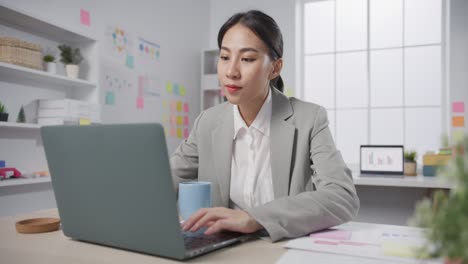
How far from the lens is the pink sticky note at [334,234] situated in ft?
2.68

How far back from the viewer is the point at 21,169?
217cm

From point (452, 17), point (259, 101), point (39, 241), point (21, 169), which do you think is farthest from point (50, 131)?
point (452, 17)

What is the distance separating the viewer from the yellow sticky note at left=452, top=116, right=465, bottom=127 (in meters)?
3.38

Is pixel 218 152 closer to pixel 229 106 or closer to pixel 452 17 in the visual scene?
pixel 229 106

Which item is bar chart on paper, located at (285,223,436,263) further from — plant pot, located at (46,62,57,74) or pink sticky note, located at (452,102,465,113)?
Result: pink sticky note, located at (452,102,465,113)

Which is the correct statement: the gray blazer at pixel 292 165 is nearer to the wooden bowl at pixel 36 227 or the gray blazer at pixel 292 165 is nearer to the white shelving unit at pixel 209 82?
the wooden bowl at pixel 36 227

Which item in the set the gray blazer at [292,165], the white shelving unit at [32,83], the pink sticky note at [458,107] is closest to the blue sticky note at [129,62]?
the white shelving unit at [32,83]

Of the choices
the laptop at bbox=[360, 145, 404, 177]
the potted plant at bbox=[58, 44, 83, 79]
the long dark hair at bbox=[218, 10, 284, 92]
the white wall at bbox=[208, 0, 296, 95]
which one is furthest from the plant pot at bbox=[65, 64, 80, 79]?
the white wall at bbox=[208, 0, 296, 95]

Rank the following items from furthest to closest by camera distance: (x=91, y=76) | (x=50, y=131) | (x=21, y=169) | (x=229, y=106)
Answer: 1. (x=91, y=76)
2. (x=21, y=169)
3. (x=229, y=106)
4. (x=50, y=131)

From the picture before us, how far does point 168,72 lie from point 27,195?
186 centimetres

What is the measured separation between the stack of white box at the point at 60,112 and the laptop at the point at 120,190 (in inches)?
58.7

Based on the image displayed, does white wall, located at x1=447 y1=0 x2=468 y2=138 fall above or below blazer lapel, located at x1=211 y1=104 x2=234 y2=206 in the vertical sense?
above

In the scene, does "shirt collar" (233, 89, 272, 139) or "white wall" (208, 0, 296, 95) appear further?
"white wall" (208, 0, 296, 95)

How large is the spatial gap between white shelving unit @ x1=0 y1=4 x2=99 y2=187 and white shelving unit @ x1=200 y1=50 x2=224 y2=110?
174 cm
